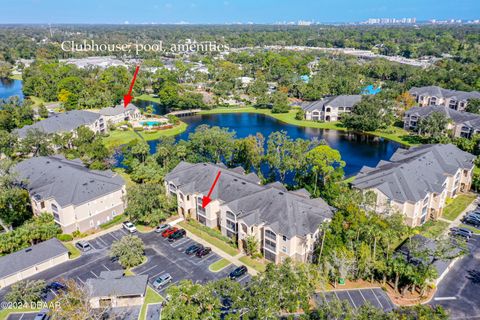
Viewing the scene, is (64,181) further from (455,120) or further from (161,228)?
(455,120)

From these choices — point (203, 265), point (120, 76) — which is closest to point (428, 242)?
point (203, 265)

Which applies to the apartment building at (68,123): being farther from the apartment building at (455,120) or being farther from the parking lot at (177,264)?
the apartment building at (455,120)

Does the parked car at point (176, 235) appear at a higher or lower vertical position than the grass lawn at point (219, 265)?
higher

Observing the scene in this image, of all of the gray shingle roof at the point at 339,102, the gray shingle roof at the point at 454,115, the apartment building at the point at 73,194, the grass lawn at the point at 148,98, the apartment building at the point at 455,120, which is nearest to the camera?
the apartment building at the point at 73,194

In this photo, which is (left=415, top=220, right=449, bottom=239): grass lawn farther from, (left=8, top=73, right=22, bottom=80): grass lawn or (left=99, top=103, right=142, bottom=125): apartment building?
(left=8, top=73, right=22, bottom=80): grass lawn

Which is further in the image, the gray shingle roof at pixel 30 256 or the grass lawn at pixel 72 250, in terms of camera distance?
the grass lawn at pixel 72 250

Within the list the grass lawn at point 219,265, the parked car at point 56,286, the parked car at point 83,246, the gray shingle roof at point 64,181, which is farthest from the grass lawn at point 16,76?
the grass lawn at point 219,265

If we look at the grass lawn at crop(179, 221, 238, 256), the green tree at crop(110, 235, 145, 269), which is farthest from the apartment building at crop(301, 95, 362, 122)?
the green tree at crop(110, 235, 145, 269)
